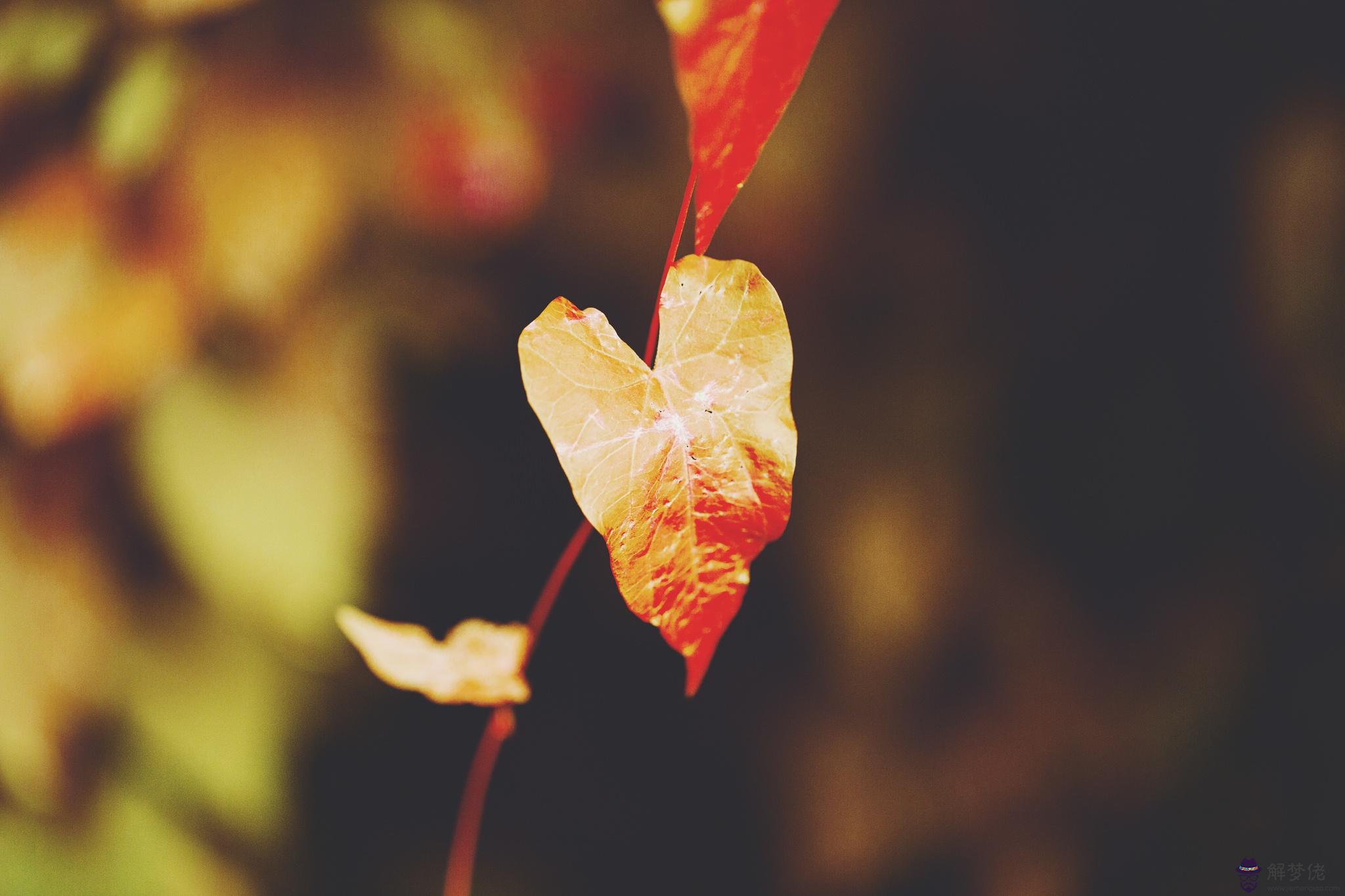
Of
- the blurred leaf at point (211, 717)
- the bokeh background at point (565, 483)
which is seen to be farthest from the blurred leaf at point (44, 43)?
the blurred leaf at point (211, 717)

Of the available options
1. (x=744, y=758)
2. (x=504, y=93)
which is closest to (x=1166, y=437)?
(x=744, y=758)

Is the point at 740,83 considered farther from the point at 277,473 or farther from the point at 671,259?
the point at 277,473

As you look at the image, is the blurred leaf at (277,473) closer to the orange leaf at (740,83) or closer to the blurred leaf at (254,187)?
the blurred leaf at (254,187)

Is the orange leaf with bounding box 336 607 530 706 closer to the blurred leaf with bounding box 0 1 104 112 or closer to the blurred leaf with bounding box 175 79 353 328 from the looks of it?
the blurred leaf with bounding box 175 79 353 328

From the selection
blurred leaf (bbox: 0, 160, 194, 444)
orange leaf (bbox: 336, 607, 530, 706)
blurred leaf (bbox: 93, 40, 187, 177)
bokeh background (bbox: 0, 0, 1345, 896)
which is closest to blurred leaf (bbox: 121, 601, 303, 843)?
bokeh background (bbox: 0, 0, 1345, 896)

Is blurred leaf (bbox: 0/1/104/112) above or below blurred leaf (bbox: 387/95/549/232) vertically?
above

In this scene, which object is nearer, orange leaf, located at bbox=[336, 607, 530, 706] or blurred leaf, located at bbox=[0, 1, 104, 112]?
orange leaf, located at bbox=[336, 607, 530, 706]

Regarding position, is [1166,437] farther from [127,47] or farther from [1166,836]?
[127,47]

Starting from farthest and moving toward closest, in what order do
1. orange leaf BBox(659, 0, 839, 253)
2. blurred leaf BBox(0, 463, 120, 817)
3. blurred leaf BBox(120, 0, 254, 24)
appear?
blurred leaf BBox(0, 463, 120, 817) → blurred leaf BBox(120, 0, 254, 24) → orange leaf BBox(659, 0, 839, 253)
